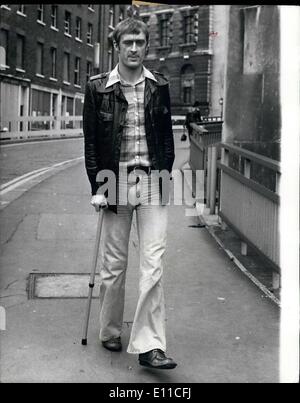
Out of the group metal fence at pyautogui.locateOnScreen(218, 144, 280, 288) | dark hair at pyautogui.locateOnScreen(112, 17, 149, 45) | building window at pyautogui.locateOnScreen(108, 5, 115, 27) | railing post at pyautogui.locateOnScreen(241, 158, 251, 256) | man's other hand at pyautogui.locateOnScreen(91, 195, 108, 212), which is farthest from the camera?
railing post at pyautogui.locateOnScreen(241, 158, 251, 256)

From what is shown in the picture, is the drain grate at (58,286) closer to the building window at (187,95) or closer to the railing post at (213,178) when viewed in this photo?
the railing post at (213,178)

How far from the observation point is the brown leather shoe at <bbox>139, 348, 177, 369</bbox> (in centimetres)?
396

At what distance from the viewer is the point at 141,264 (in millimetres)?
4160

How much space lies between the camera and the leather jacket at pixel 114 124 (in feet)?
13.6

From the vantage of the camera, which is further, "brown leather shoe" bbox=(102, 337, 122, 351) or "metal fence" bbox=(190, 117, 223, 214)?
"metal fence" bbox=(190, 117, 223, 214)

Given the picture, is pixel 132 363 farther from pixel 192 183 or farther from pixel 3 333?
pixel 192 183

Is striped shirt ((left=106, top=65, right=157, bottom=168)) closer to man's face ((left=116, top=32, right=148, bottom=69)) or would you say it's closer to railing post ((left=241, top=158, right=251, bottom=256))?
man's face ((left=116, top=32, right=148, bottom=69))

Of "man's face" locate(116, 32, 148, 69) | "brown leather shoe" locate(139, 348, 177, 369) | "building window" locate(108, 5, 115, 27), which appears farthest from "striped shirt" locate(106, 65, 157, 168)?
"brown leather shoe" locate(139, 348, 177, 369)

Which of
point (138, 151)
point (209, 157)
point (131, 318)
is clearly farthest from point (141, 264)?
point (209, 157)

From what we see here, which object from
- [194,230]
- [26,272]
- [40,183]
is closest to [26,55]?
[40,183]

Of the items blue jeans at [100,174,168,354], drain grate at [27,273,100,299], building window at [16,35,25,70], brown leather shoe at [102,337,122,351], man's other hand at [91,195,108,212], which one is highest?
building window at [16,35,25,70]

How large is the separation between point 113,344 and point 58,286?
1736mm

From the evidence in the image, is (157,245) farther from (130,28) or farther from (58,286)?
(58,286)

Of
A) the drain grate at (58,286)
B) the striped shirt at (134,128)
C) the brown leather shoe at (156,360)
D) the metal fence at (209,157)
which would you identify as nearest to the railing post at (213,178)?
the metal fence at (209,157)
